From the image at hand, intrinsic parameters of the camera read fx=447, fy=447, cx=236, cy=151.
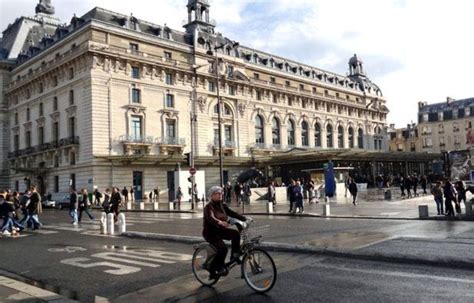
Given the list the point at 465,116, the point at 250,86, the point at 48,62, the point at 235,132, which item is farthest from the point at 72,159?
the point at 465,116

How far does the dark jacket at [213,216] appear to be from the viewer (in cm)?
669

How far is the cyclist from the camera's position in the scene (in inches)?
260

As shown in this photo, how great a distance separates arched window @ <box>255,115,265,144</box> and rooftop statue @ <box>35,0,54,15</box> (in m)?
34.4

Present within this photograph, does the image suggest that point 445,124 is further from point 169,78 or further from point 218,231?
point 218,231

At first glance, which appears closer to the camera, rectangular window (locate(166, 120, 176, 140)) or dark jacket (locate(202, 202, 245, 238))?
dark jacket (locate(202, 202, 245, 238))

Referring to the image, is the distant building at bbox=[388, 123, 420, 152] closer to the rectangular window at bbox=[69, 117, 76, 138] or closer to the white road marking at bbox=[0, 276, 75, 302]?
the rectangular window at bbox=[69, 117, 76, 138]

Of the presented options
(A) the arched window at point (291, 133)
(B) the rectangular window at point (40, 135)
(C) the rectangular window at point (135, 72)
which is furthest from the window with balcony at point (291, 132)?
(B) the rectangular window at point (40, 135)

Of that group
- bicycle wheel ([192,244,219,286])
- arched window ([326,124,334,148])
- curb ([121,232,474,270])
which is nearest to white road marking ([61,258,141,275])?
bicycle wheel ([192,244,219,286])

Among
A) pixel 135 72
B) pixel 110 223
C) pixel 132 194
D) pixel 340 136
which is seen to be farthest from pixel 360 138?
pixel 110 223

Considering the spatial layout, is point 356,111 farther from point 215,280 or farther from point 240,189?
point 215,280

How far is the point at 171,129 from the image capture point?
48.7 m

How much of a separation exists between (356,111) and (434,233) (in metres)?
68.8

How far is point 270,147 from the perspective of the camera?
2345 inches

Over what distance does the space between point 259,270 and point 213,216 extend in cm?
104
